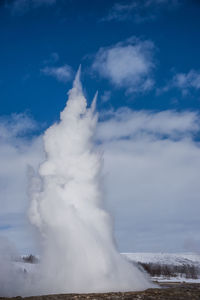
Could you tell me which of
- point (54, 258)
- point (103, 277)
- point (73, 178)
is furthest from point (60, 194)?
point (103, 277)

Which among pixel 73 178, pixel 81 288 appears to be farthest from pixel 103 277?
pixel 73 178

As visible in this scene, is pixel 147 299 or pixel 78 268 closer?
pixel 147 299

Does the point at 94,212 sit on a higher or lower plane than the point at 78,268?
higher

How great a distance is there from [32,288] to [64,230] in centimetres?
620

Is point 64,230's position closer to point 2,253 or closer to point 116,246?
point 116,246

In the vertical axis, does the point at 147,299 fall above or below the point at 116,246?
below

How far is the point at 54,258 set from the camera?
3281 centimetres

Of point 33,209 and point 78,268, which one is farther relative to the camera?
point 33,209

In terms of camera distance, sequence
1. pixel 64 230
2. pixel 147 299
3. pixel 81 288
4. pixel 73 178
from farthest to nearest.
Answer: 1. pixel 73 178
2. pixel 64 230
3. pixel 81 288
4. pixel 147 299

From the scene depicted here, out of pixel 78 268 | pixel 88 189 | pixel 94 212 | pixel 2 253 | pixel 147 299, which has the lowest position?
pixel 147 299

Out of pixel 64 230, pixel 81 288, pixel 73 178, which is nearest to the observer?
pixel 81 288

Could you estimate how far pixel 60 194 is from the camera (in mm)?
34156

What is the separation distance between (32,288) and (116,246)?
29.6 ft

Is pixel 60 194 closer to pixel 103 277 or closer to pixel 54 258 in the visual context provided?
pixel 54 258
